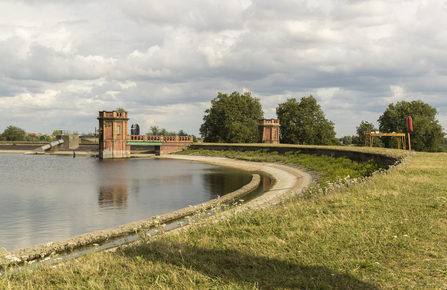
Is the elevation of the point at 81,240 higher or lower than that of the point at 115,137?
lower

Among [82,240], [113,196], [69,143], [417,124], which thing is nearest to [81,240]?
[82,240]

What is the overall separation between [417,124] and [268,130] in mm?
27920

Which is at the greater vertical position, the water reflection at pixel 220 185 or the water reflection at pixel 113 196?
the water reflection at pixel 220 185

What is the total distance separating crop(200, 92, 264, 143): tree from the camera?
73.6m

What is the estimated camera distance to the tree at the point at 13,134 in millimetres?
116869

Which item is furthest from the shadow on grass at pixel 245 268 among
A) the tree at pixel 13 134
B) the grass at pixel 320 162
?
the tree at pixel 13 134

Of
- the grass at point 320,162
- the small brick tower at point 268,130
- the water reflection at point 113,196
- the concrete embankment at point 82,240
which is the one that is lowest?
the water reflection at point 113,196

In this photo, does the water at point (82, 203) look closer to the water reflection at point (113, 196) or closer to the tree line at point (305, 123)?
the water reflection at point (113, 196)

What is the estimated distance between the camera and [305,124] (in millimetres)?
68500

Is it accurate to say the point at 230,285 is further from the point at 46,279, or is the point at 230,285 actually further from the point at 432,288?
the point at 46,279

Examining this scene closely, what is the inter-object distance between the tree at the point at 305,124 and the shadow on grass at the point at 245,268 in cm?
6245

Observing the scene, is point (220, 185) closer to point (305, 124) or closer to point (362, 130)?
point (305, 124)

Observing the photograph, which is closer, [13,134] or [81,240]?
[81,240]

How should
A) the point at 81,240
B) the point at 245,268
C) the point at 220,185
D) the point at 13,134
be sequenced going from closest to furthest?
the point at 245,268, the point at 81,240, the point at 220,185, the point at 13,134
